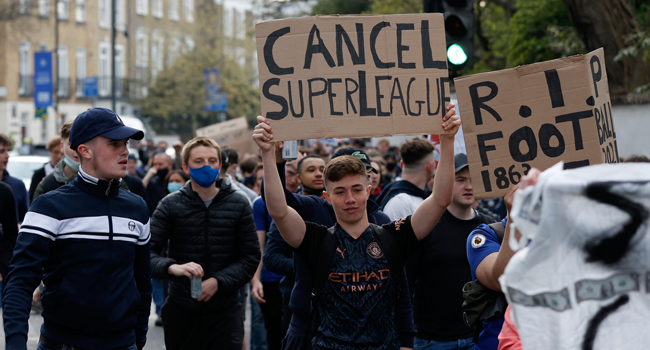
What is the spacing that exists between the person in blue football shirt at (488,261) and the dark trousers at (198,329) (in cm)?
233

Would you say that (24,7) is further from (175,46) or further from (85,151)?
(85,151)

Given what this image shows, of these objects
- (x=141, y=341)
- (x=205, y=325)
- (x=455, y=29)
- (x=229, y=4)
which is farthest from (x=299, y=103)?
(x=229, y=4)

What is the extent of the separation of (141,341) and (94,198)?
0.86 m

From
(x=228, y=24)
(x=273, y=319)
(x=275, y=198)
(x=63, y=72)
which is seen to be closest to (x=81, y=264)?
(x=275, y=198)

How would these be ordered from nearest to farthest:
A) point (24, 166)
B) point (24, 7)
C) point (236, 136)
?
point (236, 136), point (24, 166), point (24, 7)

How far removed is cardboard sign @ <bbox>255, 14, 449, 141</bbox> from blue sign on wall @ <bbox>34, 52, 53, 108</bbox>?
1144 inches

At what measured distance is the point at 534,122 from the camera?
11.7 feet

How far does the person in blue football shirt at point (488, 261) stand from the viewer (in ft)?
10.5

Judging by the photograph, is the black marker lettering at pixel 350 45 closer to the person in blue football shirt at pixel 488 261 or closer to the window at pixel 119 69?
the person in blue football shirt at pixel 488 261

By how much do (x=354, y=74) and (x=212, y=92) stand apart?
42.8m

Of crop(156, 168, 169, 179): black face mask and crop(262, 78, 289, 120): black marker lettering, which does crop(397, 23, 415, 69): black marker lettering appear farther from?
crop(156, 168, 169, 179): black face mask

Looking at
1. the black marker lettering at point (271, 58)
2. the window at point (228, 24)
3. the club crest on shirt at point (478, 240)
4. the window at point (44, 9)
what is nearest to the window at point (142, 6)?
the window at point (228, 24)

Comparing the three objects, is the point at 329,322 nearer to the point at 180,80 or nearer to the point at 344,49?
the point at 344,49

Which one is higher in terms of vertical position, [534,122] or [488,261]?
[534,122]
